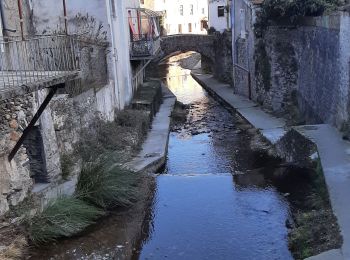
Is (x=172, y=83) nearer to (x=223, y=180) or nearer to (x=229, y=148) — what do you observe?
(x=229, y=148)

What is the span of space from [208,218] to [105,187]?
2.35m

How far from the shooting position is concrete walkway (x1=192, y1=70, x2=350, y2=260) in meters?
7.79

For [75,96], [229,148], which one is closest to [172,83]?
[229,148]

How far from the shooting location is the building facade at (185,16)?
2495 inches

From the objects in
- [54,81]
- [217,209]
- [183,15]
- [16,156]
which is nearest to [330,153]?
[217,209]

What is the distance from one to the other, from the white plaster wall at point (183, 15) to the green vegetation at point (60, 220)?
5380 cm

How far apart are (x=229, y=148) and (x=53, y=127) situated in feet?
25.9

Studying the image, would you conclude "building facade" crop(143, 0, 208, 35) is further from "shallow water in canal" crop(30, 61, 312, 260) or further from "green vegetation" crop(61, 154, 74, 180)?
"green vegetation" crop(61, 154, 74, 180)

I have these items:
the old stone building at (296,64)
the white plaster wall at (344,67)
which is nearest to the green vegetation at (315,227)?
the white plaster wall at (344,67)

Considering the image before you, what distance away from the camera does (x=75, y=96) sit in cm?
1362

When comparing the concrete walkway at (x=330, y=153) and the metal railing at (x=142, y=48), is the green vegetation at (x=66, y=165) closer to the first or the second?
the concrete walkway at (x=330, y=153)

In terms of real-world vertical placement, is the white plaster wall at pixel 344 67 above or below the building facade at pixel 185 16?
below

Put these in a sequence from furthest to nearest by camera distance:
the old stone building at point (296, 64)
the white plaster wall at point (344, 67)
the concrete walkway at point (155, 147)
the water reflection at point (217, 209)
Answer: the concrete walkway at point (155, 147), the old stone building at point (296, 64), the white plaster wall at point (344, 67), the water reflection at point (217, 209)

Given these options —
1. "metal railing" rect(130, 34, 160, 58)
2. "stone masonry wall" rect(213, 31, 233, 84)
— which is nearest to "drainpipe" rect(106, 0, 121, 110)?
"metal railing" rect(130, 34, 160, 58)
